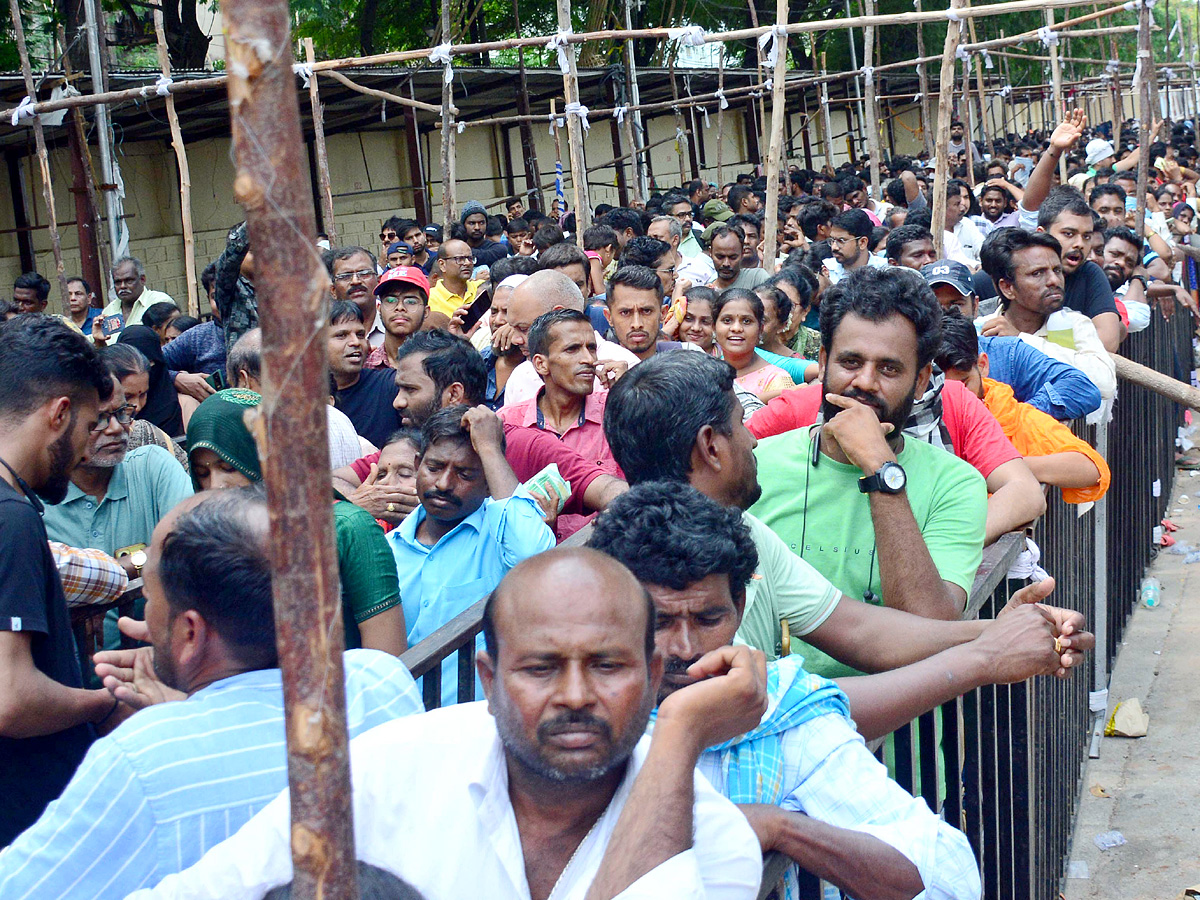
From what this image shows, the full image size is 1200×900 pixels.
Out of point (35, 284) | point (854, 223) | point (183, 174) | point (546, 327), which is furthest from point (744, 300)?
point (35, 284)

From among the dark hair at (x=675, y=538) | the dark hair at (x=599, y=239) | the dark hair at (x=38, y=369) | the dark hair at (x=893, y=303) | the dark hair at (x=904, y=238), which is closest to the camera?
the dark hair at (x=675, y=538)

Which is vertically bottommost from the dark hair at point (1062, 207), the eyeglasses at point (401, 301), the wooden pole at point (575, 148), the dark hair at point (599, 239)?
the eyeglasses at point (401, 301)

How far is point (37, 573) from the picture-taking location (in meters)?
2.42

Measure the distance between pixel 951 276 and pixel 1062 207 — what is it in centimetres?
154

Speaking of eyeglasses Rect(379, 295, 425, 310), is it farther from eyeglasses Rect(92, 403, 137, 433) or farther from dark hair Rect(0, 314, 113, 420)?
dark hair Rect(0, 314, 113, 420)

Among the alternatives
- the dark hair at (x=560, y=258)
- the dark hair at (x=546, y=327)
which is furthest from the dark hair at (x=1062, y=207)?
the dark hair at (x=546, y=327)

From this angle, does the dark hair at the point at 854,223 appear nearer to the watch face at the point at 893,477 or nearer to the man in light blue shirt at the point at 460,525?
the man in light blue shirt at the point at 460,525

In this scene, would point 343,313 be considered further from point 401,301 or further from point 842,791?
point 842,791

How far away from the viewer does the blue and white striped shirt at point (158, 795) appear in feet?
5.27

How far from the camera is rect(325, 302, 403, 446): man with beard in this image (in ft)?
16.3

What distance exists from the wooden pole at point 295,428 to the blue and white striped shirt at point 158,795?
620 mm

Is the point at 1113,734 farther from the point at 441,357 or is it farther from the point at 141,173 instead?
the point at 141,173

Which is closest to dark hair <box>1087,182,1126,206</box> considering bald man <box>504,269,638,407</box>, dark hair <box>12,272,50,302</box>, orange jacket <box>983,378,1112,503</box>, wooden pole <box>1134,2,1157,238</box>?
wooden pole <box>1134,2,1157,238</box>

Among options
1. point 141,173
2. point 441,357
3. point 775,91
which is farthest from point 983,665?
point 141,173
